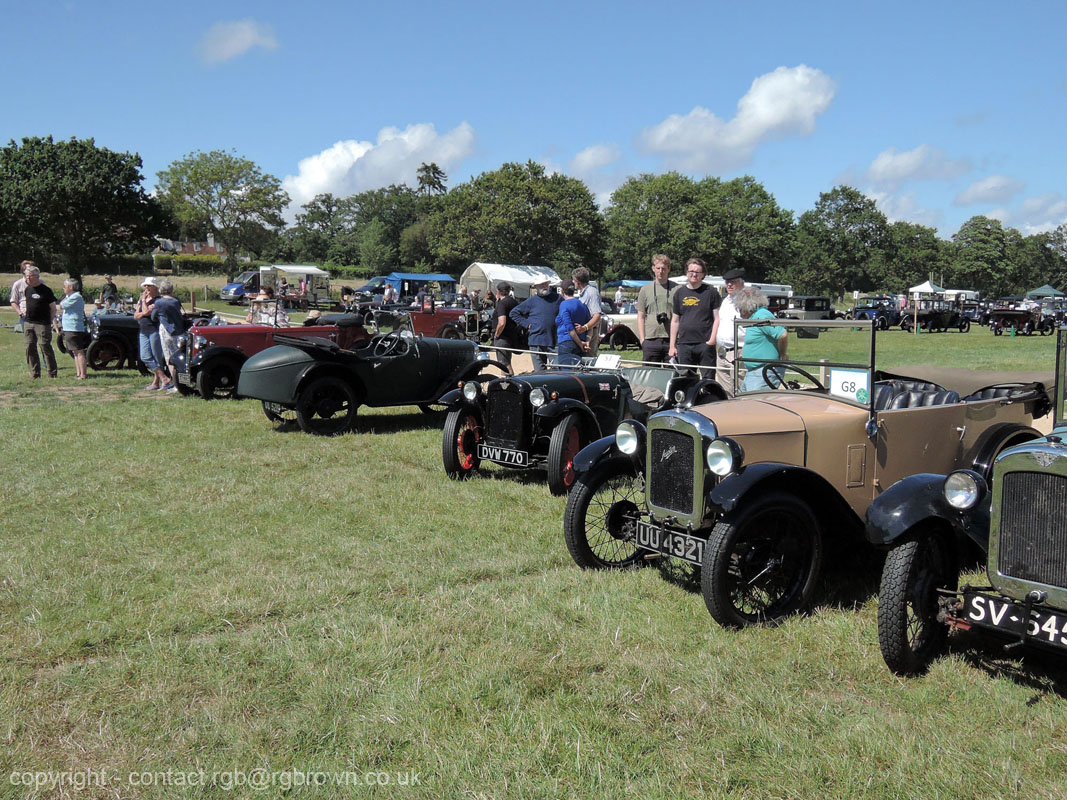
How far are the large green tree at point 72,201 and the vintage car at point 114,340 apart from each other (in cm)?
3320

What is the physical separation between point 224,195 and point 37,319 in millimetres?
56294

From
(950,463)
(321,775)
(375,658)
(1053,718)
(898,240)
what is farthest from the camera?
(898,240)

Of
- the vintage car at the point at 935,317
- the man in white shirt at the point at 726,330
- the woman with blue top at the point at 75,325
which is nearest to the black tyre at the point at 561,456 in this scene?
the man in white shirt at the point at 726,330

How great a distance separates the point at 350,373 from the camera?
9047 mm

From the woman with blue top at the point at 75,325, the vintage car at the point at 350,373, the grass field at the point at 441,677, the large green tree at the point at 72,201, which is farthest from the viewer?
the large green tree at the point at 72,201

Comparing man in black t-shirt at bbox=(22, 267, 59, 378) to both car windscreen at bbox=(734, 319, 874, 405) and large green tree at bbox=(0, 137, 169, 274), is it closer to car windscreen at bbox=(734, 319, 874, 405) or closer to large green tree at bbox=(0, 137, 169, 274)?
car windscreen at bbox=(734, 319, 874, 405)

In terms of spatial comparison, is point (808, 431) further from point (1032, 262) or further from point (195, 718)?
point (1032, 262)

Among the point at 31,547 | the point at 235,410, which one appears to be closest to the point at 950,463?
the point at 31,547

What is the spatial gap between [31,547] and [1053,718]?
18.1ft

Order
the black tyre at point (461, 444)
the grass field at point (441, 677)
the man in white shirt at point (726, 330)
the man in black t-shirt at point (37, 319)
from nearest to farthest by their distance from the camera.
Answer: the grass field at point (441, 677) < the black tyre at point (461, 444) < the man in white shirt at point (726, 330) < the man in black t-shirt at point (37, 319)

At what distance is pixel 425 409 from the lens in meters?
10.4

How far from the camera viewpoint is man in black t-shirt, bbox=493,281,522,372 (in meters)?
10.4

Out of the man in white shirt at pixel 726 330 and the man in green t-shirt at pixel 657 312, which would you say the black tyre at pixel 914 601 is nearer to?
the man in white shirt at pixel 726 330

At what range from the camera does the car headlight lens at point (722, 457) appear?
3865mm
